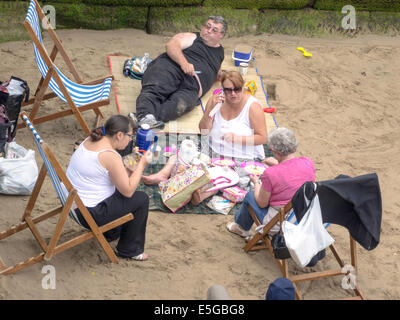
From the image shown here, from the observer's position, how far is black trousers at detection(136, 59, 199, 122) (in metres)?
5.83

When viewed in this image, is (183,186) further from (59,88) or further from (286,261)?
(59,88)

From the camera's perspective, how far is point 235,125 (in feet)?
16.9

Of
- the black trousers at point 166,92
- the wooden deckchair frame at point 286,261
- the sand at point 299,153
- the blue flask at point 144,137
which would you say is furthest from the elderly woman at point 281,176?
the black trousers at point 166,92

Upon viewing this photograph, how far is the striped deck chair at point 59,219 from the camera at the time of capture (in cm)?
351

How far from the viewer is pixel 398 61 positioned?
25.6 feet

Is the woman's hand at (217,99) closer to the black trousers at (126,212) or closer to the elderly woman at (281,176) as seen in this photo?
the elderly woman at (281,176)

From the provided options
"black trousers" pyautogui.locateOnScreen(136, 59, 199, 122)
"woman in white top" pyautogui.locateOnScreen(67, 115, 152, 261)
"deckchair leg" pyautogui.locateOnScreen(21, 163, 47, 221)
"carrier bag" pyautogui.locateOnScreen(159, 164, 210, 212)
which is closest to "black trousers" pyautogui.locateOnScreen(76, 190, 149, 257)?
"woman in white top" pyautogui.locateOnScreen(67, 115, 152, 261)

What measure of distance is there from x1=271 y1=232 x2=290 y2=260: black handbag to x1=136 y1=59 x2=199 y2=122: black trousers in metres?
2.39

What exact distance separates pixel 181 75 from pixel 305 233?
310 centimetres

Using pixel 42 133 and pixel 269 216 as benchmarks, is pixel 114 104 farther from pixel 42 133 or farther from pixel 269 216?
pixel 269 216

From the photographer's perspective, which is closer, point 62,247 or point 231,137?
point 62,247

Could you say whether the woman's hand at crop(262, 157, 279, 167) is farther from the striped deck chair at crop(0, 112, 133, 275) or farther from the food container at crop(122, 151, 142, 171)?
the striped deck chair at crop(0, 112, 133, 275)

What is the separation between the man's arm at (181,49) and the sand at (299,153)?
85 cm

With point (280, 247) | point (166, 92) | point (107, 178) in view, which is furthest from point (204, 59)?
point (280, 247)
